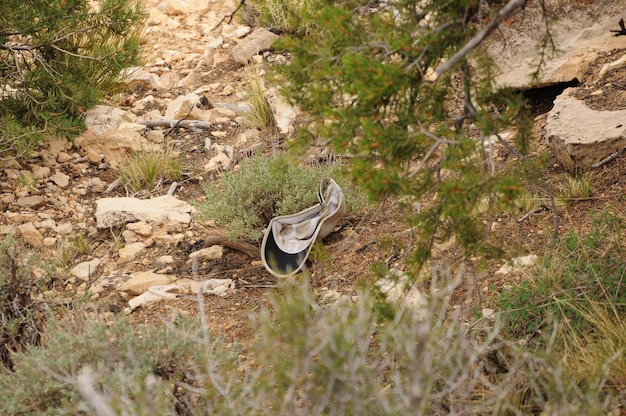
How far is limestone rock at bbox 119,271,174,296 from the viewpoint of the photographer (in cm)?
440

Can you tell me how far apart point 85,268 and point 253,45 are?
3159 mm

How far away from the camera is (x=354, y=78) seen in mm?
2475

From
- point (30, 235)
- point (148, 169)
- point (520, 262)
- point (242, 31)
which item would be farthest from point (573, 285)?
point (242, 31)

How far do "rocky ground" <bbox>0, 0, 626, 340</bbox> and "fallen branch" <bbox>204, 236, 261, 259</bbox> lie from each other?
0.01 meters

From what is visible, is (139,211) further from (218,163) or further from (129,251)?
(218,163)

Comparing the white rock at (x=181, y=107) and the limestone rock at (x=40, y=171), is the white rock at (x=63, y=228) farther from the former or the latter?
the white rock at (x=181, y=107)

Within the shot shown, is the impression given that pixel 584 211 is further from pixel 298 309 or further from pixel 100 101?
pixel 100 101

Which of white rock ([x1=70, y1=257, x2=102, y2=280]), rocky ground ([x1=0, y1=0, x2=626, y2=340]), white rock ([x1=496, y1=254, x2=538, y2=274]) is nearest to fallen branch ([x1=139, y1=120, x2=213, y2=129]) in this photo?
rocky ground ([x1=0, y1=0, x2=626, y2=340])

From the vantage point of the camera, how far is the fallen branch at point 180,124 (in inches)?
251

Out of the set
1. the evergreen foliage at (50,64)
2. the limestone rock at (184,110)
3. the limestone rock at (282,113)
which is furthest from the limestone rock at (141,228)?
the limestone rock at (184,110)

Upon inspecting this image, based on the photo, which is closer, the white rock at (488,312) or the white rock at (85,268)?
the white rock at (488,312)

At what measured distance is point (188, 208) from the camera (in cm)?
528

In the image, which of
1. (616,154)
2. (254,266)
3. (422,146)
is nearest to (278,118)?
(254,266)

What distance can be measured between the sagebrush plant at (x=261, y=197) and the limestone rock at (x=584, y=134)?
122cm
